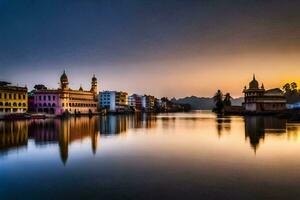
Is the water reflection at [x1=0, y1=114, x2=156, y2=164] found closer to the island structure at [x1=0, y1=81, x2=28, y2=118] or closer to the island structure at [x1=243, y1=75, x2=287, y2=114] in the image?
the island structure at [x1=0, y1=81, x2=28, y2=118]

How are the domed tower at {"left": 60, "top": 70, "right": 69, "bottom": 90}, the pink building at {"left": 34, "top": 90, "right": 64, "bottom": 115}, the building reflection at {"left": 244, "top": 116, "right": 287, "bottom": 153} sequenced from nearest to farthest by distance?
the building reflection at {"left": 244, "top": 116, "right": 287, "bottom": 153} → the pink building at {"left": 34, "top": 90, "right": 64, "bottom": 115} → the domed tower at {"left": 60, "top": 70, "right": 69, "bottom": 90}

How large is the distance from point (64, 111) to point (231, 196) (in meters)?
101

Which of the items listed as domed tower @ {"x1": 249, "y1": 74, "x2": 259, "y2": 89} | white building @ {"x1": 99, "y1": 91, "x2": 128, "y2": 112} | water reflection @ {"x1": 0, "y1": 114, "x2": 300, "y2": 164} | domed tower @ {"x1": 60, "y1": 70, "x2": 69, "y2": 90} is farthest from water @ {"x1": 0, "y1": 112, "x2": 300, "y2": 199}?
white building @ {"x1": 99, "y1": 91, "x2": 128, "y2": 112}

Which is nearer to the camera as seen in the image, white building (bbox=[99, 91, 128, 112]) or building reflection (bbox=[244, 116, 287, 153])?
building reflection (bbox=[244, 116, 287, 153])

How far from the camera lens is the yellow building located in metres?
85.1

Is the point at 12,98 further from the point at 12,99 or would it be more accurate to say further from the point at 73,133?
the point at 73,133

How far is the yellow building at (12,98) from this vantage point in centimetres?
8512

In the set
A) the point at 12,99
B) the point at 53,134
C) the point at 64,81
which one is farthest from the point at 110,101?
the point at 53,134

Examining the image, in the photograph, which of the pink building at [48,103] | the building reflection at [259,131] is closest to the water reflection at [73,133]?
the building reflection at [259,131]

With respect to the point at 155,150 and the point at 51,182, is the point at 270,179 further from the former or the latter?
the point at 155,150

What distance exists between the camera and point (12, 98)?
8806 centimetres

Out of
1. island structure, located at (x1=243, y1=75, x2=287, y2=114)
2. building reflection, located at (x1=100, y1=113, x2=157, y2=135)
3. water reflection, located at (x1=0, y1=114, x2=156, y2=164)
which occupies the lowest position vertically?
building reflection, located at (x1=100, y1=113, x2=157, y2=135)

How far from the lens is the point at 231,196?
12.1m

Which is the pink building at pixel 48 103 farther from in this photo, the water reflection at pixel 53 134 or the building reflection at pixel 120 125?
the water reflection at pixel 53 134
